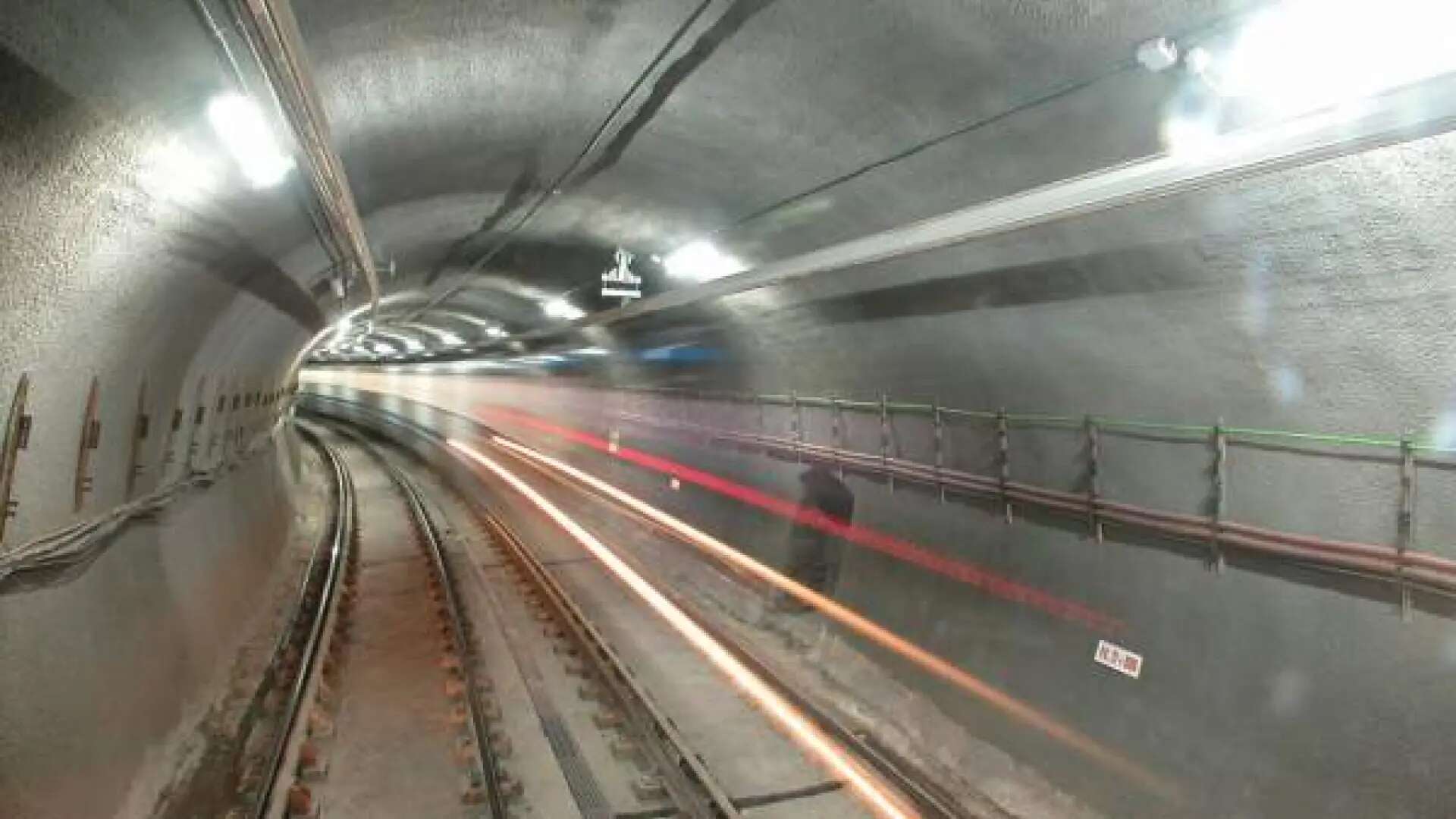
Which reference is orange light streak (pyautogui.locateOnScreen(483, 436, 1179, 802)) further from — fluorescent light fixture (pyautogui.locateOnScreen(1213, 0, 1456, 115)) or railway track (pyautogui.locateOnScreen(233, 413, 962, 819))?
fluorescent light fixture (pyautogui.locateOnScreen(1213, 0, 1456, 115))

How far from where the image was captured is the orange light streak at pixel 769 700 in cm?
593

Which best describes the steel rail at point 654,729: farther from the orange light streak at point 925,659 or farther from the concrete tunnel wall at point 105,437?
the concrete tunnel wall at point 105,437

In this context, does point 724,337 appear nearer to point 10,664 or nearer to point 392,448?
point 10,664

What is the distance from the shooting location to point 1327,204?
367cm

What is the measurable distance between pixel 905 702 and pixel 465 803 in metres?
3.96

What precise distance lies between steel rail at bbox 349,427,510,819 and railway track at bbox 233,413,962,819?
0.08 ft

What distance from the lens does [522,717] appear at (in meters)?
7.18

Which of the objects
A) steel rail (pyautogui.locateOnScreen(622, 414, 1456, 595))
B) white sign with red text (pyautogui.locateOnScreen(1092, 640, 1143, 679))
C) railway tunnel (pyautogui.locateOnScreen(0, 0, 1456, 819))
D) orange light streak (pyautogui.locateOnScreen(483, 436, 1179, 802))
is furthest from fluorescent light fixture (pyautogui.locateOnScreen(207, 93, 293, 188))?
orange light streak (pyautogui.locateOnScreen(483, 436, 1179, 802))

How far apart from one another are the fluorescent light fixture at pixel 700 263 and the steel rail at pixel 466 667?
4.42 meters

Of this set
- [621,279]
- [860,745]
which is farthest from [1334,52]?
[621,279]

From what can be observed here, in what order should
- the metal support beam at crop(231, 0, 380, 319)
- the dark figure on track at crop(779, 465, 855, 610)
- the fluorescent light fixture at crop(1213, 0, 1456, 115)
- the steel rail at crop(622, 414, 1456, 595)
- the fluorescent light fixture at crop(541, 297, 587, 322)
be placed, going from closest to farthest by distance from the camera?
the fluorescent light fixture at crop(1213, 0, 1456, 115) → the metal support beam at crop(231, 0, 380, 319) → the steel rail at crop(622, 414, 1456, 595) → the dark figure on track at crop(779, 465, 855, 610) → the fluorescent light fixture at crop(541, 297, 587, 322)

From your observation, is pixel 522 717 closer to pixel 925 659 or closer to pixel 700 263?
pixel 925 659

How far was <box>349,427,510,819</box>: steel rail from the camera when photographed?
571cm

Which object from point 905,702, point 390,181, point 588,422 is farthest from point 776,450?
point 588,422
